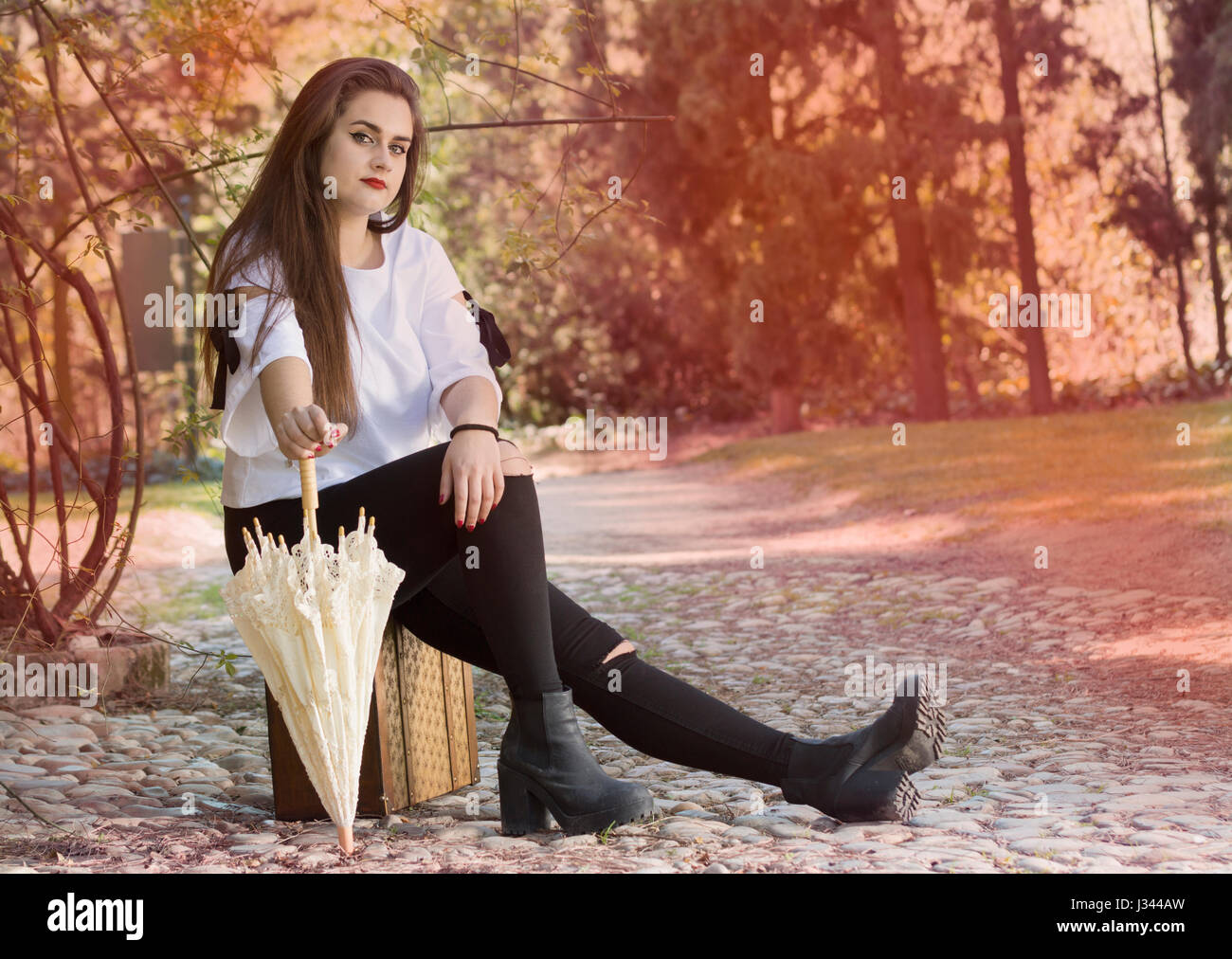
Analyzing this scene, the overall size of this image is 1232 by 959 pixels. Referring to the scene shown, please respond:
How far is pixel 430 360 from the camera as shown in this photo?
296 cm

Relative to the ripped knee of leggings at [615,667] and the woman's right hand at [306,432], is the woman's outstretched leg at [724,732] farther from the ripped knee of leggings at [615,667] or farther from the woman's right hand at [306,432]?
the woman's right hand at [306,432]

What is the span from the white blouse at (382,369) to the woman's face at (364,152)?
0.17m

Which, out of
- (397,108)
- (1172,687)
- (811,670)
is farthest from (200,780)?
(1172,687)

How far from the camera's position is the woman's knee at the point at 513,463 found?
266cm

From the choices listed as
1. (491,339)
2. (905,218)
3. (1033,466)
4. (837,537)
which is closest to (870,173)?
(905,218)

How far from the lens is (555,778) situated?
2650 mm

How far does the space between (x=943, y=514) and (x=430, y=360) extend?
692cm

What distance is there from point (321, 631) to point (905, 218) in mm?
14277

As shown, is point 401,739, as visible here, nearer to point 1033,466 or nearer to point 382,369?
point 382,369

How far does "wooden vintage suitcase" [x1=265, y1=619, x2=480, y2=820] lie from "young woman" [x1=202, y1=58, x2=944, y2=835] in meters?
0.12

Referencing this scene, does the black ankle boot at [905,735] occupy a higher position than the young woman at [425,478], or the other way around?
the young woman at [425,478]

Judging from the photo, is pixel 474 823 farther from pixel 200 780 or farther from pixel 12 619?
pixel 12 619

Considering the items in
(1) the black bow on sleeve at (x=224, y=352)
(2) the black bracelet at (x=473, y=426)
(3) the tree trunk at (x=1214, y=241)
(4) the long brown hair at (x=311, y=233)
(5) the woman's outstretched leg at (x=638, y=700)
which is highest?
(3) the tree trunk at (x=1214, y=241)

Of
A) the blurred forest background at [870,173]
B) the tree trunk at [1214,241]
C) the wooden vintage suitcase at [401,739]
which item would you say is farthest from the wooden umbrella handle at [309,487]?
the tree trunk at [1214,241]
